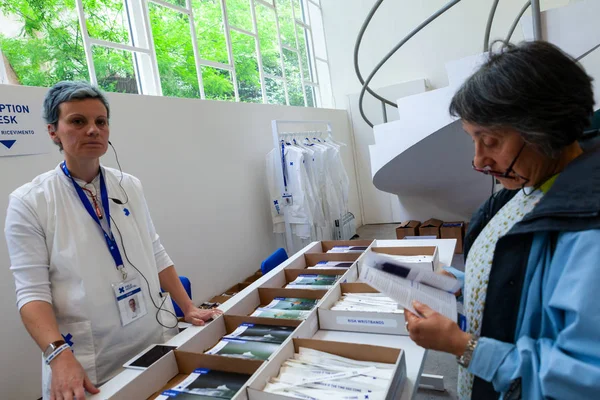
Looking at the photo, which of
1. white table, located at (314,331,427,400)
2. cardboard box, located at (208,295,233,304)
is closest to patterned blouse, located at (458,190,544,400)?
white table, located at (314,331,427,400)

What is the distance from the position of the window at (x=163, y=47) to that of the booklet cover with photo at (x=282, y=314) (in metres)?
2.12

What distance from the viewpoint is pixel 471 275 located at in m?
1.03

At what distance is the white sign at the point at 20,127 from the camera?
1.92m

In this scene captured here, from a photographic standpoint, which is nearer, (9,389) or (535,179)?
(535,179)

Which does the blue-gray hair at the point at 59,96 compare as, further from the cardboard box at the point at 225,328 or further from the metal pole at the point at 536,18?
the metal pole at the point at 536,18

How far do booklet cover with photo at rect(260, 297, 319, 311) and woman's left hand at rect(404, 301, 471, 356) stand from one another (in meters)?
0.70

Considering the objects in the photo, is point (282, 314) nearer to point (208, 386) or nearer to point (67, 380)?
point (208, 386)

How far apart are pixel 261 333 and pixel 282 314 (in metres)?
0.18

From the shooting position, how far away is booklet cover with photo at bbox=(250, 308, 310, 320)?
4.95 feet

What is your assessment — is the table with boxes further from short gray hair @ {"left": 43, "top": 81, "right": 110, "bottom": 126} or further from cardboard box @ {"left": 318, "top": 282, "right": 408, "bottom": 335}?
short gray hair @ {"left": 43, "top": 81, "right": 110, "bottom": 126}

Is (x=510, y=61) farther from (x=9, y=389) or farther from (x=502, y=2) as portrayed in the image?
(x=502, y=2)

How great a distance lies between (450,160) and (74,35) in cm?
357

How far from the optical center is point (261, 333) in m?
1.40

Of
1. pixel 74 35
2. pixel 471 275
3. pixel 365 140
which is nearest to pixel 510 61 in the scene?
pixel 471 275
